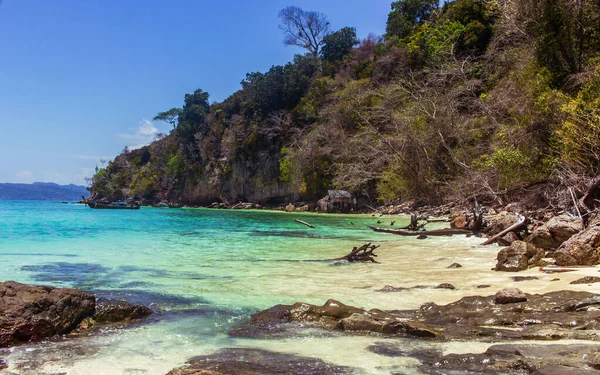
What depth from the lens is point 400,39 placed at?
39.8 meters

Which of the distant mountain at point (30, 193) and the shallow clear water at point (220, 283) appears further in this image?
the distant mountain at point (30, 193)

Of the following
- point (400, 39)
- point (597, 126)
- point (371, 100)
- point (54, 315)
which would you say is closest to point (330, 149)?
point (371, 100)

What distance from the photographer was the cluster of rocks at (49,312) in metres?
4.55

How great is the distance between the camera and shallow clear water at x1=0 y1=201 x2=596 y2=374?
13.4 ft

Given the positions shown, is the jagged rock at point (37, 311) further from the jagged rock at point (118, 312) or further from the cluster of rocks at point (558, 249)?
the cluster of rocks at point (558, 249)

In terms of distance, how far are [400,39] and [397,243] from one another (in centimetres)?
3033

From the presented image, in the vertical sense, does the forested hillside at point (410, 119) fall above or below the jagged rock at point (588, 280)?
above

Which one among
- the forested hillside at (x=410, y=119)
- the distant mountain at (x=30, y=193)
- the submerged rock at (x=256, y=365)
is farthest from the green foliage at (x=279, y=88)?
the distant mountain at (x=30, y=193)

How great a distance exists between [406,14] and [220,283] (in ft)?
140

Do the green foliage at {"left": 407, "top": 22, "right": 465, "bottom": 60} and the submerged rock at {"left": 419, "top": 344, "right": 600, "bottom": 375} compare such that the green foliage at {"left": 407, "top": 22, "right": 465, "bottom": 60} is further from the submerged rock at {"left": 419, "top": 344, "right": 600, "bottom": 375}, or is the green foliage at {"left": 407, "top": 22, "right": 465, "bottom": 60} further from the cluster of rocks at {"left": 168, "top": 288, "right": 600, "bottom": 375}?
the submerged rock at {"left": 419, "top": 344, "right": 600, "bottom": 375}

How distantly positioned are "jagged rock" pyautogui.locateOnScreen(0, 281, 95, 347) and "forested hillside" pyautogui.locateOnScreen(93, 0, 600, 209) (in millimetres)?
11490

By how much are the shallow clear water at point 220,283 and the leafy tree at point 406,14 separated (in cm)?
3232

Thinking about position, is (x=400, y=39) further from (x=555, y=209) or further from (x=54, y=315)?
(x=54, y=315)

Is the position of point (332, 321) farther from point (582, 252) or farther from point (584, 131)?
point (584, 131)
